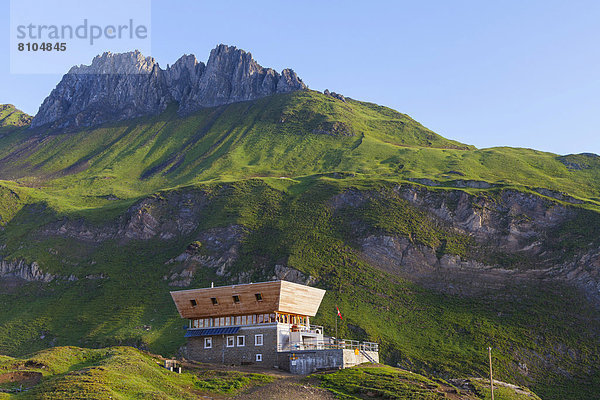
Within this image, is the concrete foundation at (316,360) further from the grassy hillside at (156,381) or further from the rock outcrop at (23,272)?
the rock outcrop at (23,272)

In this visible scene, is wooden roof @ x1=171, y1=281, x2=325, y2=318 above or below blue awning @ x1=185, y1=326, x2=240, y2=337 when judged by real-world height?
above

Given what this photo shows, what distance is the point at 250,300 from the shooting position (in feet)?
262

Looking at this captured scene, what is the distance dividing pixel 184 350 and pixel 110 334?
2050 centimetres

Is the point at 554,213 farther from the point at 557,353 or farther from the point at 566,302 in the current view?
the point at 557,353

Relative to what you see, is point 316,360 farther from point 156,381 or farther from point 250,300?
point 156,381

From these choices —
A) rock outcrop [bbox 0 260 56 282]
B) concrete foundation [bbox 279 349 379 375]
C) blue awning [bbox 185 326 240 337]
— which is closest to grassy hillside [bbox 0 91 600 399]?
rock outcrop [bbox 0 260 56 282]

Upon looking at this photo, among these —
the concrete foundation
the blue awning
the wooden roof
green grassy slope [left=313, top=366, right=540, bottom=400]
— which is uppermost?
the wooden roof

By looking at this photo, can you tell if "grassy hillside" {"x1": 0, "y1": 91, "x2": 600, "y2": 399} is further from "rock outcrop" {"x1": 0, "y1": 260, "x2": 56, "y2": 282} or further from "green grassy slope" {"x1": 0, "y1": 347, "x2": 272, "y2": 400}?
"green grassy slope" {"x1": 0, "y1": 347, "x2": 272, "y2": 400}

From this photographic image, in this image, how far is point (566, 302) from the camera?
116062mm

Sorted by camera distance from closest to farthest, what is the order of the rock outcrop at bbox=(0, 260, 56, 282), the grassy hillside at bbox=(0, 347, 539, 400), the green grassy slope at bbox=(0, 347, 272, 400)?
the green grassy slope at bbox=(0, 347, 272, 400), the grassy hillside at bbox=(0, 347, 539, 400), the rock outcrop at bbox=(0, 260, 56, 282)

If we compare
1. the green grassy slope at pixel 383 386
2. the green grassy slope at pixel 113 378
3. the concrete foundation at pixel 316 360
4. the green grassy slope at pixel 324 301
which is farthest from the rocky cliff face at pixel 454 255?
the green grassy slope at pixel 113 378

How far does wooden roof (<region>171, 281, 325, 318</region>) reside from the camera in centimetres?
7881

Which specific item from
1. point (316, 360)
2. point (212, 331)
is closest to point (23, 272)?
point (212, 331)

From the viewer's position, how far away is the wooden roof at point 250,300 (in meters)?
78.8
